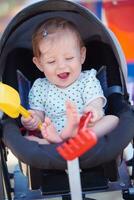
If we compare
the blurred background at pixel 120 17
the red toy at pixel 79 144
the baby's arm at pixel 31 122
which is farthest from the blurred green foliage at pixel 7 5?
the red toy at pixel 79 144

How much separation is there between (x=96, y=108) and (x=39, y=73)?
31 centimetres

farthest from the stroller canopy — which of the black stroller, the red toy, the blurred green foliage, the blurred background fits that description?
the blurred green foliage

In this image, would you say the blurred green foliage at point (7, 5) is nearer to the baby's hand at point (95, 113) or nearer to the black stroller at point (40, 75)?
the black stroller at point (40, 75)

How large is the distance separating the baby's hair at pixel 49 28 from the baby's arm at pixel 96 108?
20 centimetres

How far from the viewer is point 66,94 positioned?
1.54 m

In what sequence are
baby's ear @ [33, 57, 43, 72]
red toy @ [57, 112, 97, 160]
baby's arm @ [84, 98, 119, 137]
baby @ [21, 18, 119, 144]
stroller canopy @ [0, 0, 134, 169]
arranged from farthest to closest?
baby's ear @ [33, 57, 43, 72], baby @ [21, 18, 119, 144], baby's arm @ [84, 98, 119, 137], stroller canopy @ [0, 0, 134, 169], red toy @ [57, 112, 97, 160]

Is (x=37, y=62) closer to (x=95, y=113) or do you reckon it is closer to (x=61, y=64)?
(x=61, y=64)

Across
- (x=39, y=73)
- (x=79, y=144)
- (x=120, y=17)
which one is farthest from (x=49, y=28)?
(x=120, y=17)

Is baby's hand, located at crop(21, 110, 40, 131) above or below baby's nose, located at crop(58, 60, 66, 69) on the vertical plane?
below

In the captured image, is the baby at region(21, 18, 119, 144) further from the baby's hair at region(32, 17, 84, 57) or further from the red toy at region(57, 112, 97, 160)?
the red toy at region(57, 112, 97, 160)

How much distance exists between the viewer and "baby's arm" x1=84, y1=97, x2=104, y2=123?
4.51 ft

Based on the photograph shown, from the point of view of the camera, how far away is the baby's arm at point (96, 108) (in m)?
1.38

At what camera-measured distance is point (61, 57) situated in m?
1.45

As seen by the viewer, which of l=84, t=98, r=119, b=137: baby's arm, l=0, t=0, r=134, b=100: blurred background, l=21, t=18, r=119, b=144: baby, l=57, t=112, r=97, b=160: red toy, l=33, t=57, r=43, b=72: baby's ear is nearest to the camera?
l=57, t=112, r=97, b=160: red toy
